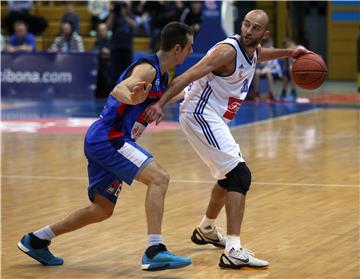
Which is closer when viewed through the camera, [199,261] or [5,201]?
[199,261]

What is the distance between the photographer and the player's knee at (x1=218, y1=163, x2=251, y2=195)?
6.65 m

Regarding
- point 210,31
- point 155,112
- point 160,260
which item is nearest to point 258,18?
point 155,112

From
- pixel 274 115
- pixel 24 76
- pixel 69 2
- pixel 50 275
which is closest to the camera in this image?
pixel 50 275

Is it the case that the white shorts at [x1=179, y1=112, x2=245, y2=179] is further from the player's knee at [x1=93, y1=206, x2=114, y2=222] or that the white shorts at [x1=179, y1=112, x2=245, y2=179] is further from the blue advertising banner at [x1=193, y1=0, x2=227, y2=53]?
the blue advertising banner at [x1=193, y1=0, x2=227, y2=53]

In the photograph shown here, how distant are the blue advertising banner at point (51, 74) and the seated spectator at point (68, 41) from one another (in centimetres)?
74

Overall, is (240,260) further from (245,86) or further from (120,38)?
(120,38)

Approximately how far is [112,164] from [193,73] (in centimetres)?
84

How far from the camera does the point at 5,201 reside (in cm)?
921

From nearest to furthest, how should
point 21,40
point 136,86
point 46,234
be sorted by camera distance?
1. point 136,86
2. point 46,234
3. point 21,40

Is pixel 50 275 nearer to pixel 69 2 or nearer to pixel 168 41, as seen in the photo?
pixel 168 41

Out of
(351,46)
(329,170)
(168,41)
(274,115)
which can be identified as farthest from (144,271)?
(351,46)

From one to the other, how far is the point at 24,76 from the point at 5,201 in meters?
11.9

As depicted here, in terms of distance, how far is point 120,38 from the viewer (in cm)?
1991

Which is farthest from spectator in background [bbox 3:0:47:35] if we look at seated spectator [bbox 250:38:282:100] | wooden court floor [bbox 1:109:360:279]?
wooden court floor [bbox 1:109:360:279]
